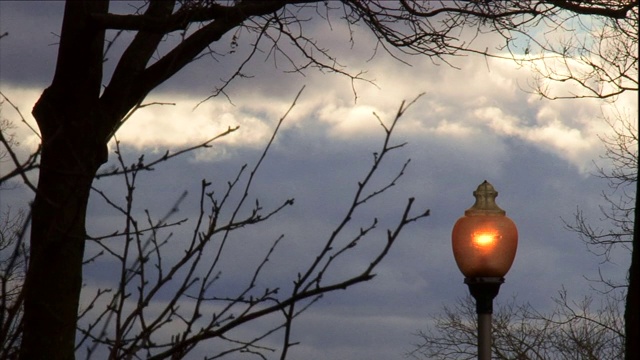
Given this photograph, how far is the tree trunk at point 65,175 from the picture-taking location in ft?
14.2

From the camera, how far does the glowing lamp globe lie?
17.9 feet

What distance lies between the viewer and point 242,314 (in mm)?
2383

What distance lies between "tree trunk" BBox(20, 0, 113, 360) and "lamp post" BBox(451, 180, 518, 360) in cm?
230

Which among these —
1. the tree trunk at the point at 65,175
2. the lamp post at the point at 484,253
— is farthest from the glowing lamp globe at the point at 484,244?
the tree trunk at the point at 65,175

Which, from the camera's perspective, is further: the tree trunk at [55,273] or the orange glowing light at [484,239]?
the orange glowing light at [484,239]

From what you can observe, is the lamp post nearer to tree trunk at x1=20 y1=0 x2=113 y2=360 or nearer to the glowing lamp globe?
the glowing lamp globe

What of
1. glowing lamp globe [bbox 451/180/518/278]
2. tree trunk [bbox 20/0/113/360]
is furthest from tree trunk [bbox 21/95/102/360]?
glowing lamp globe [bbox 451/180/518/278]

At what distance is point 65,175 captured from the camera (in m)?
4.50

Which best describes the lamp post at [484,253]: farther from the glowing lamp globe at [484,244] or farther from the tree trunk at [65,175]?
the tree trunk at [65,175]

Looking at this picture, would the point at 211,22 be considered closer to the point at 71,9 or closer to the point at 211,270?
the point at 71,9

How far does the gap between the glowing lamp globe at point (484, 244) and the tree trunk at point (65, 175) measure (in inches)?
90.0

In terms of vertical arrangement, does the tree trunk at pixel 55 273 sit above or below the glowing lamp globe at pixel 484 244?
below

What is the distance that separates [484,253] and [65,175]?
8.53 ft

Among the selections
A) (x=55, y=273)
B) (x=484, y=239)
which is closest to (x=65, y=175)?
(x=55, y=273)
